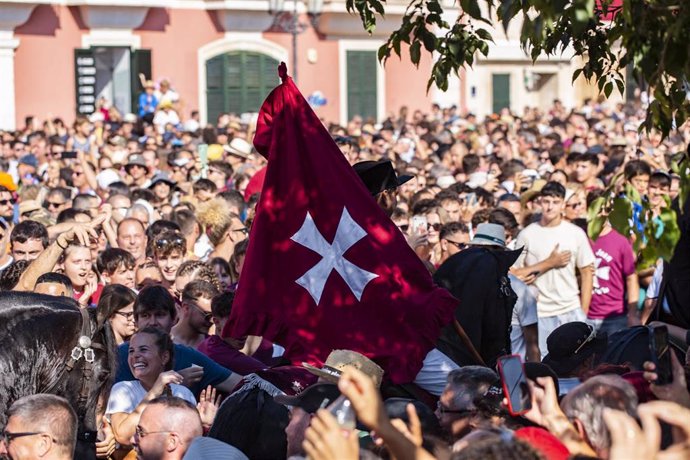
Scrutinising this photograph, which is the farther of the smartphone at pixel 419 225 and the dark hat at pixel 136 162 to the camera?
the dark hat at pixel 136 162

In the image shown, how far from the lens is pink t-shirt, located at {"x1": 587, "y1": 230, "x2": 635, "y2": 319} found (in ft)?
33.0

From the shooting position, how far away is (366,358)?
5.79m

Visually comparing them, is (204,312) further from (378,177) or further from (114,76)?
(114,76)

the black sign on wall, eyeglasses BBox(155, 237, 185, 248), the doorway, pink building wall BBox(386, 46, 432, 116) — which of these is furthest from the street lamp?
eyeglasses BBox(155, 237, 185, 248)

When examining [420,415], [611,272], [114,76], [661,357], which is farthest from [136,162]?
[114,76]

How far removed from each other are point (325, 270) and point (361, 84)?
96.1 feet

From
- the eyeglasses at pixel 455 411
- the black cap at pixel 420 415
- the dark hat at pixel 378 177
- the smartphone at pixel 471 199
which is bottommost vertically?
the eyeglasses at pixel 455 411

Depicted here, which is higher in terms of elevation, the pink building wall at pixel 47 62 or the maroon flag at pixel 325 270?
the pink building wall at pixel 47 62

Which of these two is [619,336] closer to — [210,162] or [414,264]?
[414,264]

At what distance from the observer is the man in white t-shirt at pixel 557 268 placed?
970cm

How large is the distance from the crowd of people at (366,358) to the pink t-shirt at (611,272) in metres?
0.01

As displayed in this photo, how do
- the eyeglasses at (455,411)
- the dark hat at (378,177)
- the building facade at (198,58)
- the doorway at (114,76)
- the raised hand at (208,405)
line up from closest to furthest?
the eyeglasses at (455,411) → the raised hand at (208,405) → the dark hat at (378,177) → the building facade at (198,58) → the doorway at (114,76)

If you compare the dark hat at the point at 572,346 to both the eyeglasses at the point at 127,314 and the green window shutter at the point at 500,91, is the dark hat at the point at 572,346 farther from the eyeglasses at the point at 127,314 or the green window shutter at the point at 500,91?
the green window shutter at the point at 500,91

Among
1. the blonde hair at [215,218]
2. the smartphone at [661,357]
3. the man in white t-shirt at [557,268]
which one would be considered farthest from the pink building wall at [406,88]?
the smartphone at [661,357]
